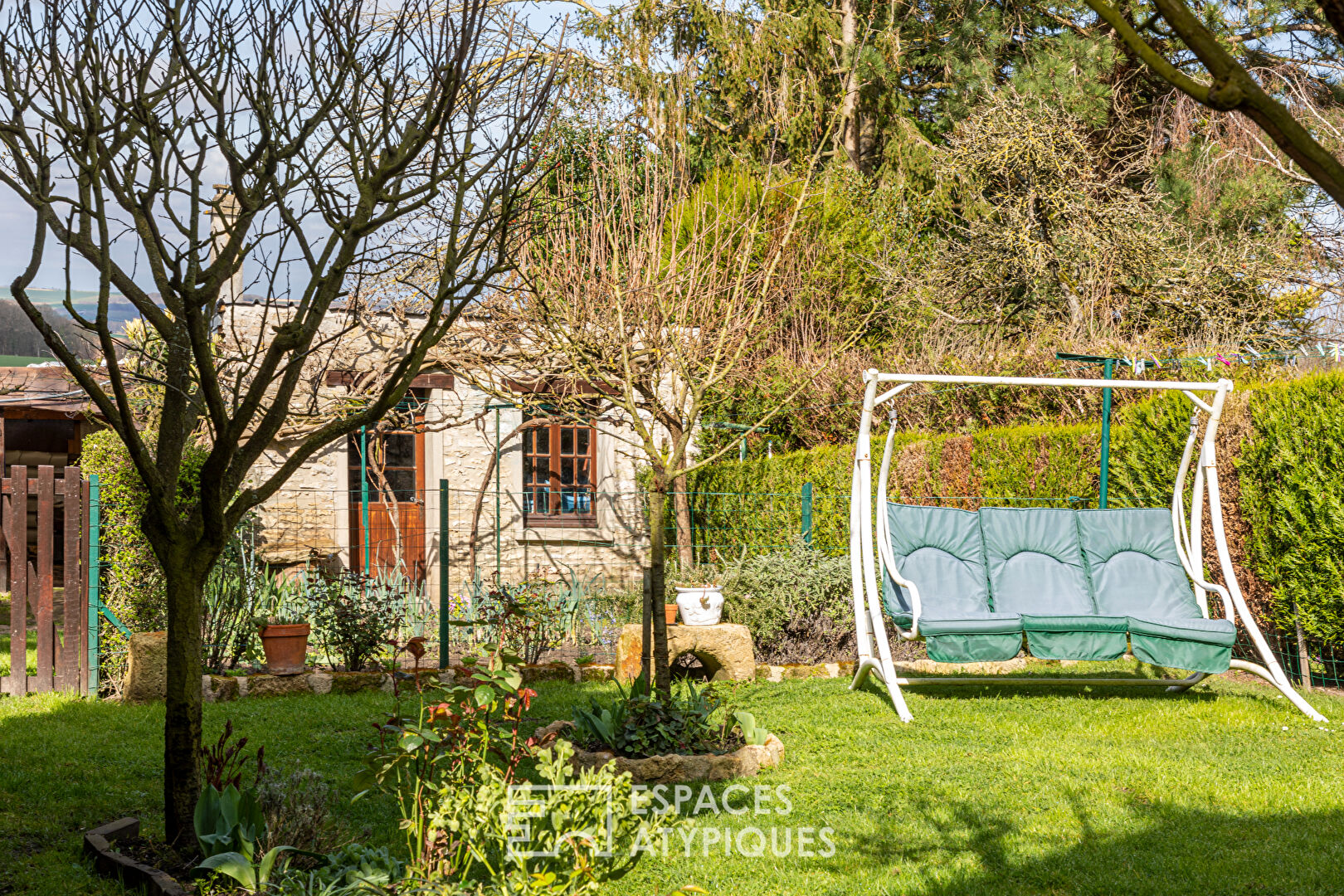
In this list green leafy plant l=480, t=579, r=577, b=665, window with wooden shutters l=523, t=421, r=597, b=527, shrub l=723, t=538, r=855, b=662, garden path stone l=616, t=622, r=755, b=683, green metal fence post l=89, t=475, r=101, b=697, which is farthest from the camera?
window with wooden shutters l=523, t=421, r=597, b=527

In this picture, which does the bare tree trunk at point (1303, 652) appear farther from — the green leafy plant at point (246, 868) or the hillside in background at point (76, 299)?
the hillside in background at point (76, 299)

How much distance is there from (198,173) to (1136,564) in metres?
5.70

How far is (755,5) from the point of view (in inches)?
645

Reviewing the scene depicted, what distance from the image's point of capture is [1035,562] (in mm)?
6512

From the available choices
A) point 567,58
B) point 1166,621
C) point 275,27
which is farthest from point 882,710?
point 275,27

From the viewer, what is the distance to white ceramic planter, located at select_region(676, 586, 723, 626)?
23.1ft

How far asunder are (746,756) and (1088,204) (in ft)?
33.6

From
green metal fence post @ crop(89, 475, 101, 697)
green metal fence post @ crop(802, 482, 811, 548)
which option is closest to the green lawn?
green metal fence post @ crop(89, 475, 101, 697)

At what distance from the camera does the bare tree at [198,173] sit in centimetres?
296

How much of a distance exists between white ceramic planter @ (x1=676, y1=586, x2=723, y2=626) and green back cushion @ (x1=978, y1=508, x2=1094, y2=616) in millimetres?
1805

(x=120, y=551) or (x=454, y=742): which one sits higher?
(x=120, y=551)

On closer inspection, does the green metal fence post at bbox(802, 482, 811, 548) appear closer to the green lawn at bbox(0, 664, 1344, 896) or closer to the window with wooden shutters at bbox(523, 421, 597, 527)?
the green lawn at bbox(0, 664, 1344, 896)

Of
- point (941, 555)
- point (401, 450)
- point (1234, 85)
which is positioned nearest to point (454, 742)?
point (1234, 85)

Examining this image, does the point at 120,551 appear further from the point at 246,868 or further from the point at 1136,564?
the point at 1136,564
